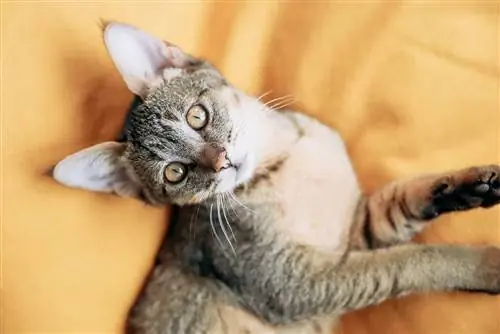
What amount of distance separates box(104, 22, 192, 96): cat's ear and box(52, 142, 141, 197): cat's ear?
0.45 feet

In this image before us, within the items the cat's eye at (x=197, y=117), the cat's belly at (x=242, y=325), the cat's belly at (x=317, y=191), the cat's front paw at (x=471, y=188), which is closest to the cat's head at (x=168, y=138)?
the cat's eye at (x=197, y=117)


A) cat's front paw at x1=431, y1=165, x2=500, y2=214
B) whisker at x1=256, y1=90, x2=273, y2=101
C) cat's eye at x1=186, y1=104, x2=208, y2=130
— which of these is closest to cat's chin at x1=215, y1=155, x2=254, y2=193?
cat's eye at x1=186, y1=104, x2=208, y2=130

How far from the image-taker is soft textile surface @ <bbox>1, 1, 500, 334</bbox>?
1370 millimetres

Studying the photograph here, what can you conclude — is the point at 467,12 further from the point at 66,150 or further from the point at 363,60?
the point at 66,150

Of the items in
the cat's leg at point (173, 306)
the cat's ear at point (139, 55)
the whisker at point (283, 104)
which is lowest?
the cat's leg at point (173, 306)

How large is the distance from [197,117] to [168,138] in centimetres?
7

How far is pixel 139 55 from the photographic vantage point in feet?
4.74

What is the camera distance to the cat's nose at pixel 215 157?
136cm

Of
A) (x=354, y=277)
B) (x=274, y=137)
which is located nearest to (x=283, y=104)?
(x=274, y=137)

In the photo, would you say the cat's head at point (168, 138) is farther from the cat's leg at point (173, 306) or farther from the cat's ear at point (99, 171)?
the cat's leg at point (173, 306)

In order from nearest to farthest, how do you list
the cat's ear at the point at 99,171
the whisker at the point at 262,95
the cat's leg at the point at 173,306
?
the cat's ear at the point at 99,171 < the cat's leg at the point at 173,306 < the whisker at the point at 262,95

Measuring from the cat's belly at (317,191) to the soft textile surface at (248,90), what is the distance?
0.28ft

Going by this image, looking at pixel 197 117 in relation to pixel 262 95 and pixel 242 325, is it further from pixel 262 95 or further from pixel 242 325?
pixel 242 325

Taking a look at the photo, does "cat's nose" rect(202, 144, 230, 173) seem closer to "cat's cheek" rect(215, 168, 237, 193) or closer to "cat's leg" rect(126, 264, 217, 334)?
"cat's cheek" rect(215, 168, 237, 193)
